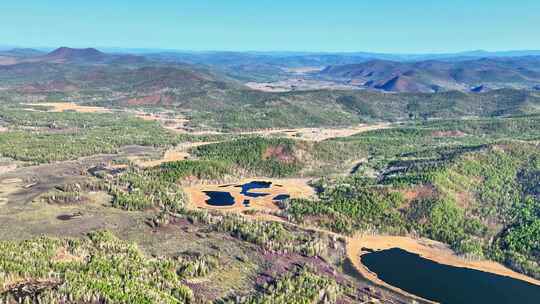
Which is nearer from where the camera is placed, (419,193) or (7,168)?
(419,193)

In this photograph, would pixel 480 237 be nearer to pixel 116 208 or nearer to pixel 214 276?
pixel 214 276

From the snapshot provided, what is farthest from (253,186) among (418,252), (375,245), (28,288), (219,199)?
(28,288)

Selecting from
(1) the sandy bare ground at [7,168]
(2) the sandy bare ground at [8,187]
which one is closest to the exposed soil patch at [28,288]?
(2) the sandy bare ground at [8,187]

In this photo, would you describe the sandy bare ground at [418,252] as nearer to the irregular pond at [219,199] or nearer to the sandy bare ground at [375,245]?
the sandy bare ground at [375,245]

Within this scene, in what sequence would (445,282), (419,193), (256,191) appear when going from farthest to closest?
(256,191)
(419,193)
(445,282)

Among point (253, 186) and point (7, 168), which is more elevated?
point (7, 168)

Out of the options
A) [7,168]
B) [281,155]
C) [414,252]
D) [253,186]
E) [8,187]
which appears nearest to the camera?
[414,252]

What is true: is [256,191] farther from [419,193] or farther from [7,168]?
[7,168]
